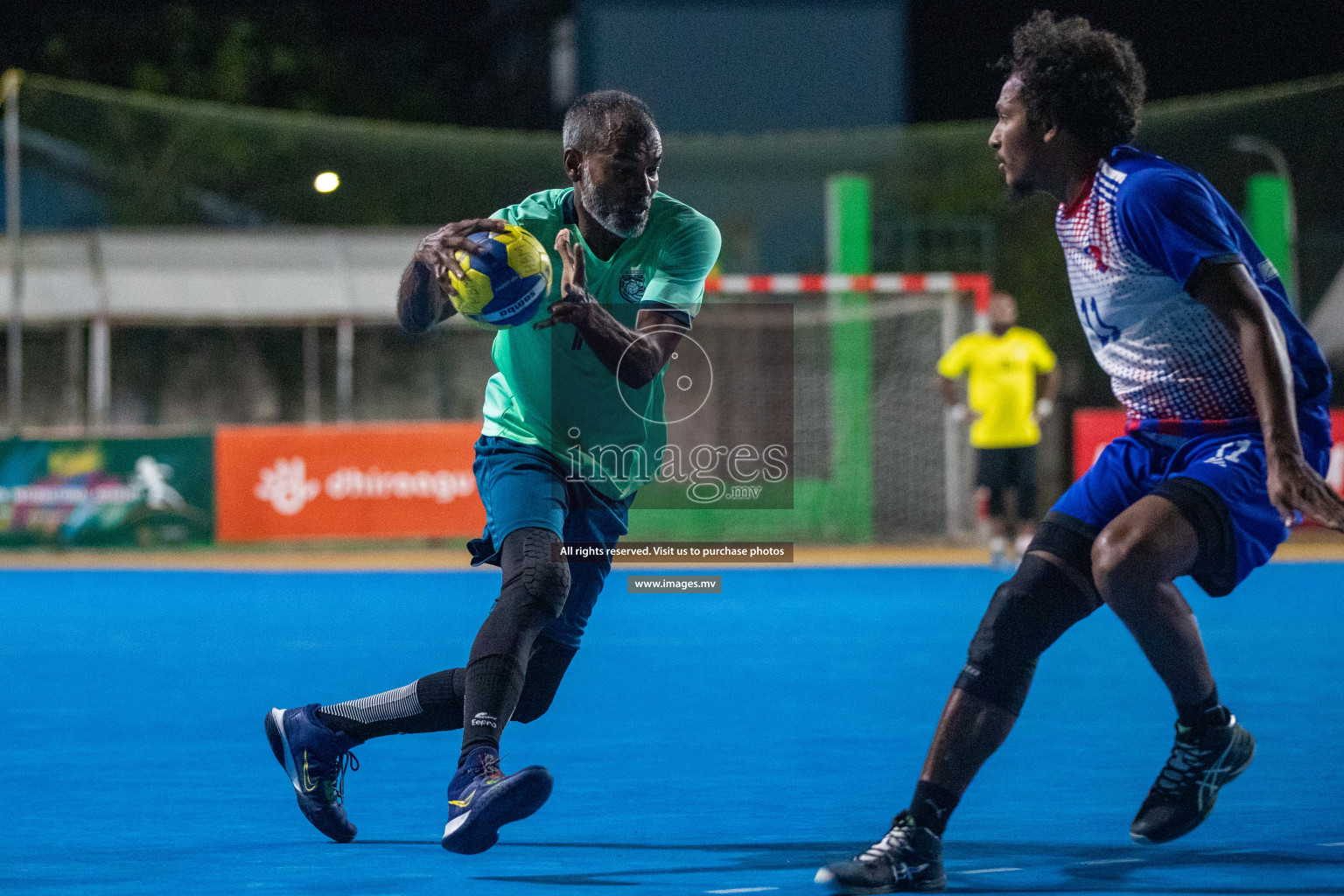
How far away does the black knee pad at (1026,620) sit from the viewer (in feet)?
13.7

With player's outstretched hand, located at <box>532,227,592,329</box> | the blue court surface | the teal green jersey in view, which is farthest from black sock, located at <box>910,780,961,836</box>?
player's outstretched hand, located at <box>532,227,592,329</box>

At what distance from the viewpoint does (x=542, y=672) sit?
4742mm

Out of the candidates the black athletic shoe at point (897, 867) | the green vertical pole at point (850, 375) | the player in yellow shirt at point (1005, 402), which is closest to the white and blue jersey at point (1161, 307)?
the black athletic shoe at point (897, 867)

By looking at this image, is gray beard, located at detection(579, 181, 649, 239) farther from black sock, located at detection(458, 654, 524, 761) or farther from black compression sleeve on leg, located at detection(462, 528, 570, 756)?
black sock, located at detection(458, 654, 524, 761)

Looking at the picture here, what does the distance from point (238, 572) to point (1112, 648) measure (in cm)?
866

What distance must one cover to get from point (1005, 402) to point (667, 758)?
373 inches

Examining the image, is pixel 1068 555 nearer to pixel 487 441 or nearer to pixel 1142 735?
pixel 487 441

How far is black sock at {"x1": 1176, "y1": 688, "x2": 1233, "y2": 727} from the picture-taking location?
179 inches

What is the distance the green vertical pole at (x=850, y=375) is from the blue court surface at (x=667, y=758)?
6.75 m

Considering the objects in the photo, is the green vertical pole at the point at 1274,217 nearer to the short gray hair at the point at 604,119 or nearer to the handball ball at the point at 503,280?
the short gray hair at the point at 604,119

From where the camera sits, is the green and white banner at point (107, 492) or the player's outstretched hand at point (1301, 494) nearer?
the player's outstretched hand at point (1301, 494)

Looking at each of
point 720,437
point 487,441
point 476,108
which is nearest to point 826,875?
point 487,441

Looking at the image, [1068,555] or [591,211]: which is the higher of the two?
[591,211]

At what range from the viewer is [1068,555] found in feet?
13.8
